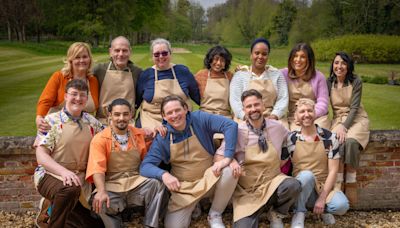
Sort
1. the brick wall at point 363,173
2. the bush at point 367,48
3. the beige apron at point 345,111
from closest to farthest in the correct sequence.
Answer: the brick wall at point 363,173 < the beige apron at point 345,111 < the bush at point 367,48

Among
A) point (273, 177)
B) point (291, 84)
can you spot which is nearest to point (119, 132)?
point (273, 177)

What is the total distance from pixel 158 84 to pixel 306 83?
5.79 feet

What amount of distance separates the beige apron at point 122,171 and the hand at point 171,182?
0.73 ft

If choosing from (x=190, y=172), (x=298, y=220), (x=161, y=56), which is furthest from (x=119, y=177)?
(x=298, y=220)

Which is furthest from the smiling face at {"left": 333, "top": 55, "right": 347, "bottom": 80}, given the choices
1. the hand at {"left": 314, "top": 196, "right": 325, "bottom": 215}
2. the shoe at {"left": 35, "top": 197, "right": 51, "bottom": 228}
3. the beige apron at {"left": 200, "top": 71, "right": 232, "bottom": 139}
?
the shoe at {"left": 35, "top": 197, "right": 51, "bottom": 228}

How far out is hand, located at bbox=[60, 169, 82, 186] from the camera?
3365 mm

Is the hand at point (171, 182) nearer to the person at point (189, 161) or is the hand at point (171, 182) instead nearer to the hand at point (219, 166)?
the person at point (189, 161)

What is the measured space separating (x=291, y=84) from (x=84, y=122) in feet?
8.03

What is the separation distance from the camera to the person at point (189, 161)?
361cm

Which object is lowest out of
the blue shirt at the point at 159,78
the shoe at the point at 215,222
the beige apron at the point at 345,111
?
the shoe at the point at 215,222

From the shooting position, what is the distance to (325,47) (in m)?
27.1

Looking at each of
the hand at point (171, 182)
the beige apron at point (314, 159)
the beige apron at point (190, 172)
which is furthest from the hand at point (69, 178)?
the beige apron at point (314, 159)

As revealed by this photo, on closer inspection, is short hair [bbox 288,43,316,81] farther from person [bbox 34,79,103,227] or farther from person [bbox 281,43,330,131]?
person [bbox 34,79,103,227]

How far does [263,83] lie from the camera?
4.44 m
